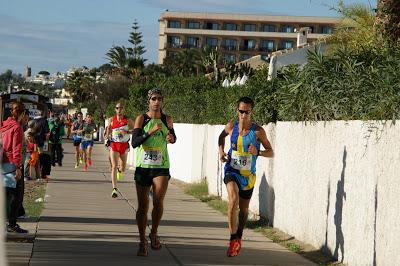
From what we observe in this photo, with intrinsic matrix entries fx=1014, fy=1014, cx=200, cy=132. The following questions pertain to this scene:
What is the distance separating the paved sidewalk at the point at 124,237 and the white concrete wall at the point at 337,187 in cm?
55

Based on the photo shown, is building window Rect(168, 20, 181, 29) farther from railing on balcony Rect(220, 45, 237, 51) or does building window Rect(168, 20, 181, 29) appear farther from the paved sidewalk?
the paved sidewalk

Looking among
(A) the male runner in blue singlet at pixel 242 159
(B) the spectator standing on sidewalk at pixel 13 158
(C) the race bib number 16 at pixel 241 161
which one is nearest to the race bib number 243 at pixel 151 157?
(A) the male runner in blue singlet at pixel 242 159

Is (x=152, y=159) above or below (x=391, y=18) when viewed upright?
below

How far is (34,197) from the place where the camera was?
19578mm

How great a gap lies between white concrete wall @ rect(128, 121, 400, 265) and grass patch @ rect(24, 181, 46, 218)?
360 centimetres

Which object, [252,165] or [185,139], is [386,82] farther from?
[185,139]

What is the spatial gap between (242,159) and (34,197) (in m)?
8.80

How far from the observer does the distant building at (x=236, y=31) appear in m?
139

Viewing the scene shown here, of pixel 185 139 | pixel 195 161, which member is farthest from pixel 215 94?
pixel 185 139

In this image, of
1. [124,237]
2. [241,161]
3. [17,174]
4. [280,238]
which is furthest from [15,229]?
[280,238]

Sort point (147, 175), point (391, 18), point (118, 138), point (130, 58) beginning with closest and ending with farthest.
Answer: point (147, 175)
point (391, 18)
point (118, 138)
point (130, 58)

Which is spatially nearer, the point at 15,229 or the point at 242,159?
the point at 242,159

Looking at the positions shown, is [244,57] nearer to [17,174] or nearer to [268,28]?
[268,28]

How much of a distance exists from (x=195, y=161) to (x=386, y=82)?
1604 cm
